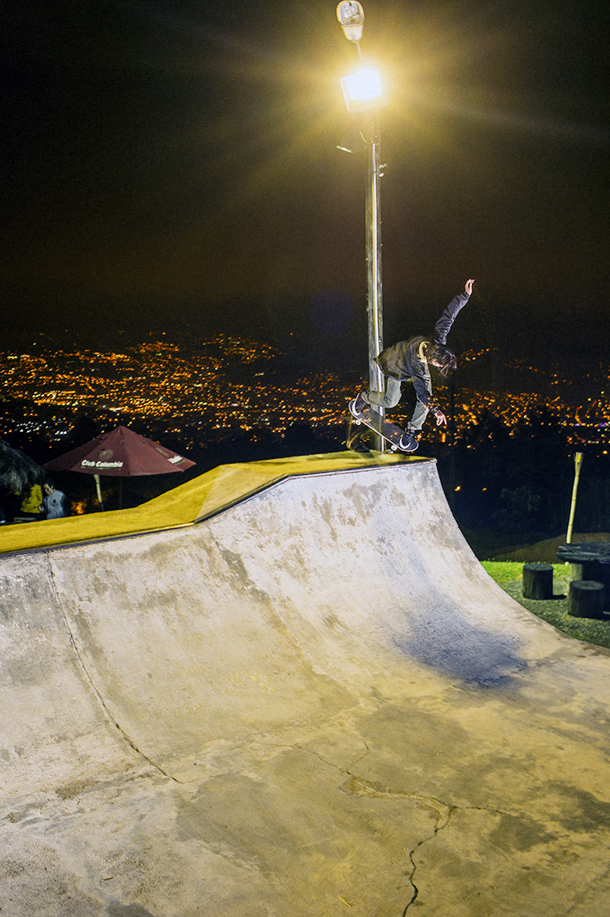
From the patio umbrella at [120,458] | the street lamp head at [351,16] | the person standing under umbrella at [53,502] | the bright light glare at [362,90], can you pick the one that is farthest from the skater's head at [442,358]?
the person standing under umbrella at [53,502]

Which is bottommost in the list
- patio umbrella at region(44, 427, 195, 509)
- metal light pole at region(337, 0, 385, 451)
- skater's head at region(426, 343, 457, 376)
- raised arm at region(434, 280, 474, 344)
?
patio umbrella at region(44, 427, 195, 509)

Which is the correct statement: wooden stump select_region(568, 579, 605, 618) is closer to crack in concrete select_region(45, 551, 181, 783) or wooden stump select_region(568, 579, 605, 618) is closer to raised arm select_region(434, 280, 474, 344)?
raised arm select_region(434, 280, 474, 344)

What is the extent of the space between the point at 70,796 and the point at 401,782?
1547 millimetres

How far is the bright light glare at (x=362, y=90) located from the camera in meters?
6.23

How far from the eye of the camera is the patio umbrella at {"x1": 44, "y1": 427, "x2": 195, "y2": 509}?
809 centimetres

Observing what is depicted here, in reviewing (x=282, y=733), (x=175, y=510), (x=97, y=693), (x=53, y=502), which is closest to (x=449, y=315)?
(x=175, y=510)

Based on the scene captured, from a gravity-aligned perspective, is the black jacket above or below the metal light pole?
below

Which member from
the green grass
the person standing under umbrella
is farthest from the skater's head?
the person standing under umbrella

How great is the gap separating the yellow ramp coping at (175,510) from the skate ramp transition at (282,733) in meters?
0.12

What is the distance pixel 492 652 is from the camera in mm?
4691

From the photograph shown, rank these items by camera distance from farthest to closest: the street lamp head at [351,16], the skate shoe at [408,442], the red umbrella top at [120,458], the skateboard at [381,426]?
the red umbrella top at [120,458] → the skateboard at [381,426] → the skate shoe at [408,442] → the street lamp head at [351,16]

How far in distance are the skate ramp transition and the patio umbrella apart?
11.3 ft

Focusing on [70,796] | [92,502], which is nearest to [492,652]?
[70,796]

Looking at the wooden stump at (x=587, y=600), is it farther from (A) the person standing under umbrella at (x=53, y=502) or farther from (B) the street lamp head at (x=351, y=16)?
(B) the street lamp head at (x=351, y=16)
